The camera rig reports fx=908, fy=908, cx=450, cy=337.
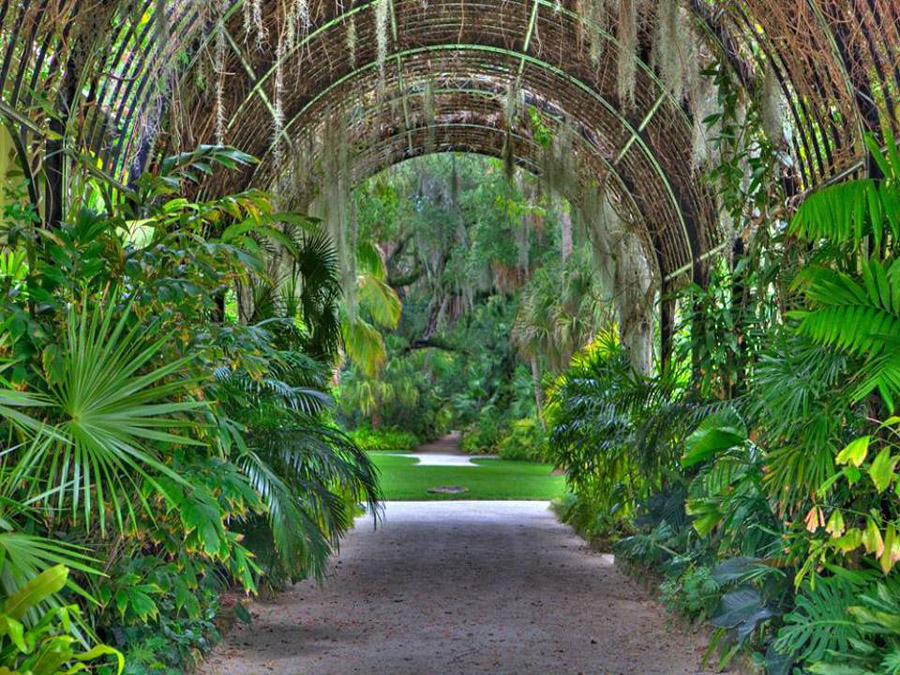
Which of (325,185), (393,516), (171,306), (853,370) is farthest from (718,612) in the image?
(393,516)

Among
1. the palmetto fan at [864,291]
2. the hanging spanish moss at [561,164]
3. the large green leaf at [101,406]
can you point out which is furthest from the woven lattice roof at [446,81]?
the large green leaf at [101,406]

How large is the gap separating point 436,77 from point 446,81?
240mm

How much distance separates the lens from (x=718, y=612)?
4395 millimetres

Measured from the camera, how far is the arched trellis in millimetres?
3920

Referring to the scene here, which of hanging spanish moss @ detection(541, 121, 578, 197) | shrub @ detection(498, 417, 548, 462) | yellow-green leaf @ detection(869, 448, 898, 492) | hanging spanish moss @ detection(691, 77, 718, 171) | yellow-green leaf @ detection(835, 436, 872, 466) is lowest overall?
shrub @ detection(498, 417, 548, 462)

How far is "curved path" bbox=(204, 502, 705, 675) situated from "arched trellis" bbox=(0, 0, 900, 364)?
2.66 meters

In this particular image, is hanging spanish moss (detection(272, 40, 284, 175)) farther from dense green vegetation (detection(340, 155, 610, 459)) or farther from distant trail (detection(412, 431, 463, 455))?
distant trail (detection(412, 431, 463, 455))

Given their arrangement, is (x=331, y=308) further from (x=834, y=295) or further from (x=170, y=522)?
(x=834, y=295)

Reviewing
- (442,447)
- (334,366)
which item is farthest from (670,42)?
(442,447)

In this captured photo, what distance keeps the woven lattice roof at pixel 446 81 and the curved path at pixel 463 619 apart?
2.68 m

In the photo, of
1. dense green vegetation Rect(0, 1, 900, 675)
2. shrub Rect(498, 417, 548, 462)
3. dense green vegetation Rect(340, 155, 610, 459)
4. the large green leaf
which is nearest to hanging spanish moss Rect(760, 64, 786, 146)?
dense green vegetation Rect(0, 1, 900, 675)

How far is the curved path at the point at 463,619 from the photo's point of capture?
4.88 m

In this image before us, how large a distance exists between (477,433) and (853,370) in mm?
21322

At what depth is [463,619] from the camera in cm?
589
